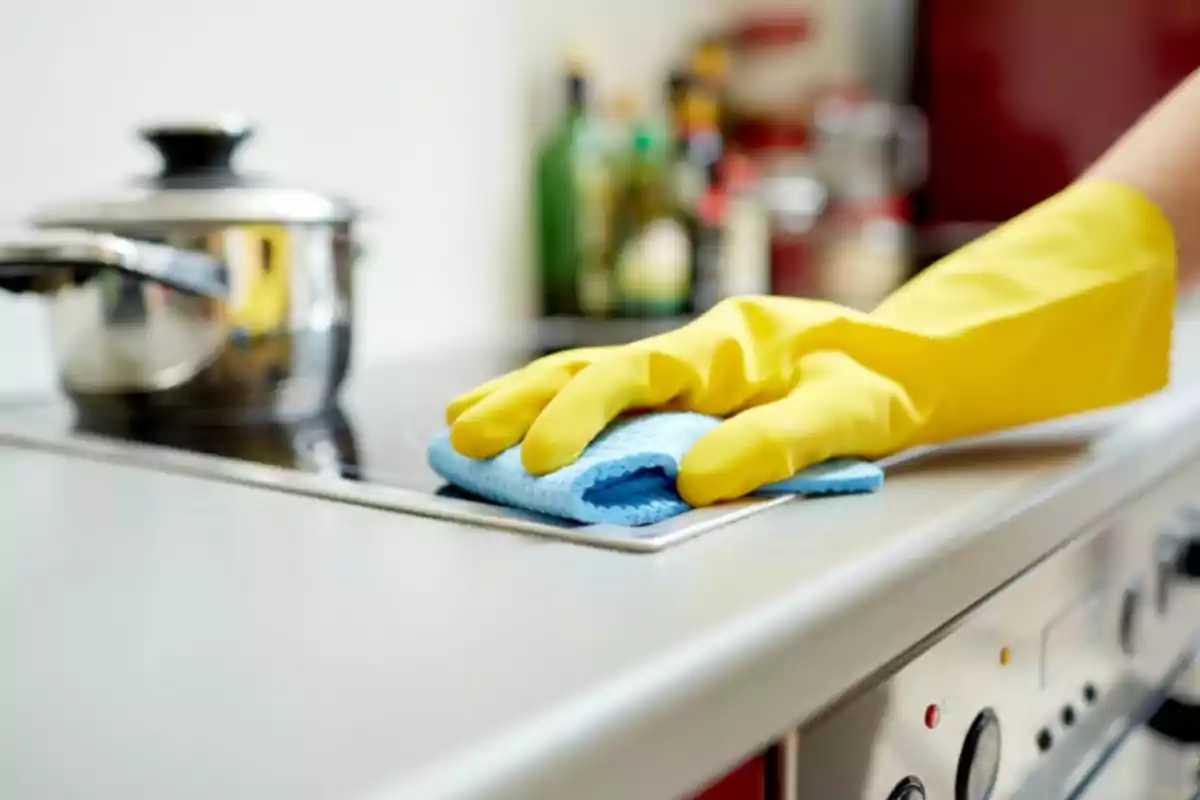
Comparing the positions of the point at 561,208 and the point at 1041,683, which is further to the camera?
the point at 561,208

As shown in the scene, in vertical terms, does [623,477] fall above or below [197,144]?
below

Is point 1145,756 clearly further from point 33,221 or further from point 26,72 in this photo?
point 26,72

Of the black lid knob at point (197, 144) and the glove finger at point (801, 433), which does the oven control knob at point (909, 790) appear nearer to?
the glove finger at point (801, 433)

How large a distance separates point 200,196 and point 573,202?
23.7 inches

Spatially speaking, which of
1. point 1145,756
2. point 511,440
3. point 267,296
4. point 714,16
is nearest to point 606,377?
point 511,440

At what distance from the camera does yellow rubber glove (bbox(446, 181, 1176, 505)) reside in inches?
17.7

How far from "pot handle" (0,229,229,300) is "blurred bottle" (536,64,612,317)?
0.63 meters

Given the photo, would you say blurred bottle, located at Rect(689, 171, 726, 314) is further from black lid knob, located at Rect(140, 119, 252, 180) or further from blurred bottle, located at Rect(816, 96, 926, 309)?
Answer: black lid knob, located at Rect(140, 119, 252, 180)

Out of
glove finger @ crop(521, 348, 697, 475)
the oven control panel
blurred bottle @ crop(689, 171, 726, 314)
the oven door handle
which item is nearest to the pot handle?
glove finger @ crop(521, 348, 697, 475)

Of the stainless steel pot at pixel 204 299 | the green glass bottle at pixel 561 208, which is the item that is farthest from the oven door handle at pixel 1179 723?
the green glass bottle at pixel 561 208

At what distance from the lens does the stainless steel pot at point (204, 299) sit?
647 mm

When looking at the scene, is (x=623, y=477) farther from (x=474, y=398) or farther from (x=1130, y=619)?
(x=1130, y=619)

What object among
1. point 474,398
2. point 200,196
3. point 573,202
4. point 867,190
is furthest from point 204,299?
point 867,190

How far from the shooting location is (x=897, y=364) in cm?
52
